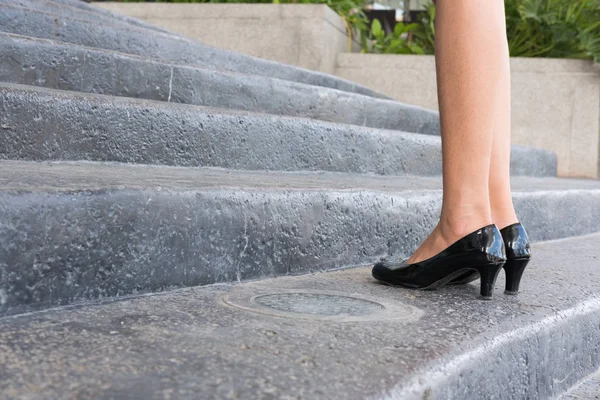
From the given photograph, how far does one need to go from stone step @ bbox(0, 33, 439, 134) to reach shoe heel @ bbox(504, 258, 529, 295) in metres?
1.43

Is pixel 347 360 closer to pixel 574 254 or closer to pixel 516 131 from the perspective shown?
pixel 574 254

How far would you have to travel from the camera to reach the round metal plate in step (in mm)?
1290

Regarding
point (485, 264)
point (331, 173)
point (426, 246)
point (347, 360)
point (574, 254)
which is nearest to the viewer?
point (347, 360)

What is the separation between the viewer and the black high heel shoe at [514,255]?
5.20 ft

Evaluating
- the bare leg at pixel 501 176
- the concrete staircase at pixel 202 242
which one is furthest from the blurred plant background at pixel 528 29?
the bare leg at pixel 501 176

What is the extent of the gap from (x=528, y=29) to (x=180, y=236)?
5227 mm

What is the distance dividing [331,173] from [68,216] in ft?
4.60

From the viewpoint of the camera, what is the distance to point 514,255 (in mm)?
1583

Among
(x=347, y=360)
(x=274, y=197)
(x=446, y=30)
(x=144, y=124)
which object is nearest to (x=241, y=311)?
(x=347, y=360)

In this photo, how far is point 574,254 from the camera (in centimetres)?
233

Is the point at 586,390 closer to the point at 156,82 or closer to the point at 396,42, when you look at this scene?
the point at 156,82

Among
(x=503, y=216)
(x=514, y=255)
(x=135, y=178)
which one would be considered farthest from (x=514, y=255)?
(x=135, y=178)

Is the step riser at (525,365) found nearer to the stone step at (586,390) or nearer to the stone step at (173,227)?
the stone step at (586,390)

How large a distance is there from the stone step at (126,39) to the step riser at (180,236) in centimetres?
121
